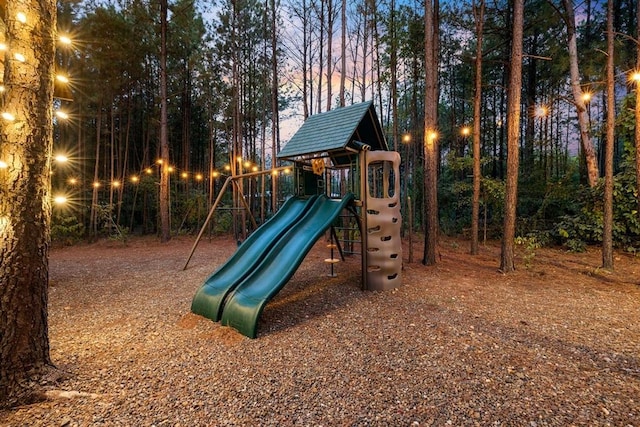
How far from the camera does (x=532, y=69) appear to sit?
12750mm

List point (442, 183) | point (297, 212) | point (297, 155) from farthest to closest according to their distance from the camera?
point (442, 183) < point (297, 155) < point (297, 212)

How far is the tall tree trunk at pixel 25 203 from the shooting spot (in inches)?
78.6

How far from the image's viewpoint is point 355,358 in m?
2.66

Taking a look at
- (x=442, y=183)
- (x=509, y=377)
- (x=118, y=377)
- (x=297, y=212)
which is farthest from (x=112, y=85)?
(x=442, y=183)

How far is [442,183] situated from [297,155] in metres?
12.3

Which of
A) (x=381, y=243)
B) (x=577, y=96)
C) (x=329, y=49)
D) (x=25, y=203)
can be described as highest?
(x=329, y=49)

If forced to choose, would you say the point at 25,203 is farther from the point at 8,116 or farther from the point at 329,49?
the point at 329,49

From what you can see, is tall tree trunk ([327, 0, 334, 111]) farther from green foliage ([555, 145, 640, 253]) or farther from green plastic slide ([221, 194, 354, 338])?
green foliage ([555, 145, 640, 253])

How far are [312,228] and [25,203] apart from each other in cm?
306

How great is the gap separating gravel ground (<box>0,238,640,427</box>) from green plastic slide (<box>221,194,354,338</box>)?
21 centimetres

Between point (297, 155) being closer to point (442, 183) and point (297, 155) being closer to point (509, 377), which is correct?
point (509, 377)

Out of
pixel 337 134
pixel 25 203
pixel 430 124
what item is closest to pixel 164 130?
pixel 337 134

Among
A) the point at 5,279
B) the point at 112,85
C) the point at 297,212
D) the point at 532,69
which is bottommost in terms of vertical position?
the point at 5,279

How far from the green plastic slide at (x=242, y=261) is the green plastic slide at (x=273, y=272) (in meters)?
0.14
